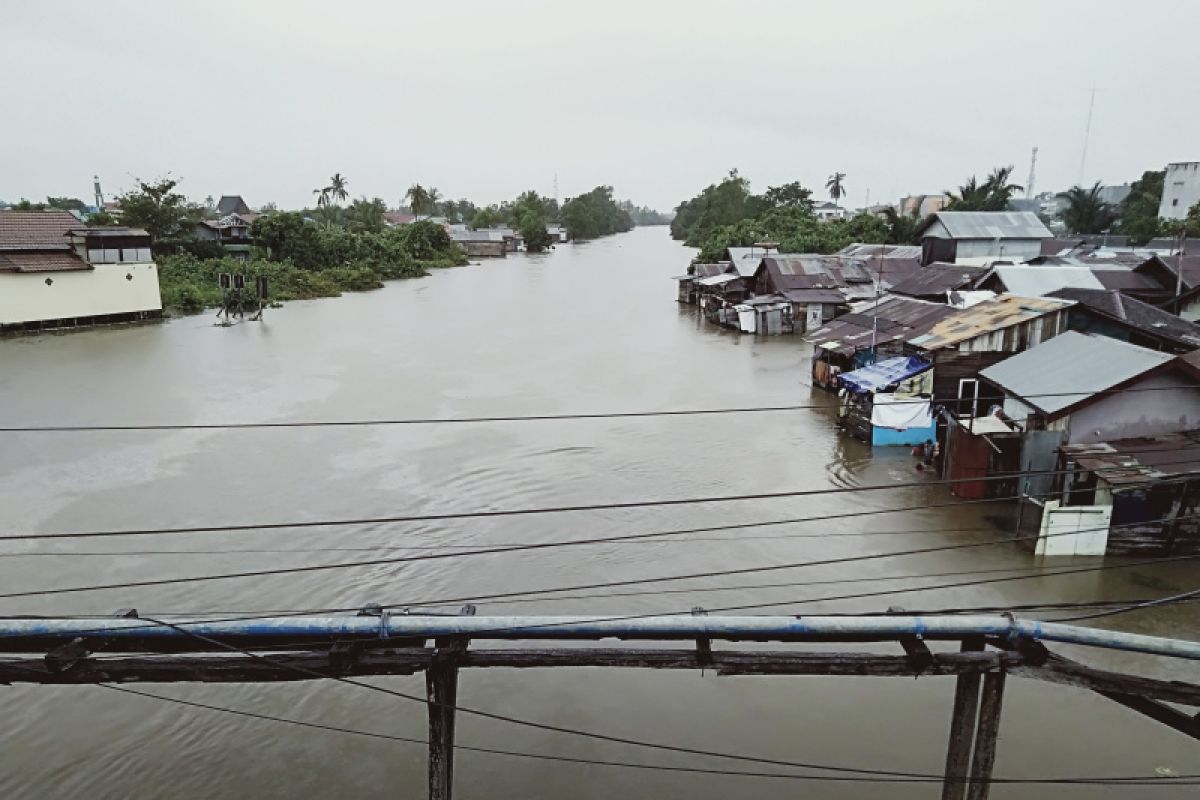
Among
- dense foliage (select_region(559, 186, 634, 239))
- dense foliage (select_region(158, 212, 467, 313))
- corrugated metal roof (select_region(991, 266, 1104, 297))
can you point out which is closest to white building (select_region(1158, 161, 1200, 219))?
corrugated metal roof (select_region(991, 266, 1104, 297))

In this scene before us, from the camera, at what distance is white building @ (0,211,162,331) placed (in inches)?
1188

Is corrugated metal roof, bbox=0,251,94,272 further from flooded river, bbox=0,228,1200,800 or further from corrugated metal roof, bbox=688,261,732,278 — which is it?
corrugated metal roof, bbox=688,261,732,278

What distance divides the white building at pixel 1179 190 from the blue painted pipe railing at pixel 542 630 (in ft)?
193

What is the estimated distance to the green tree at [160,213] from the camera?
4444 centimetres

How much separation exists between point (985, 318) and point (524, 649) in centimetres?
1683

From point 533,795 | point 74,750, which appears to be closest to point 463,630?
point 533,795

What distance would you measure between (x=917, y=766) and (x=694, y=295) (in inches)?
1570

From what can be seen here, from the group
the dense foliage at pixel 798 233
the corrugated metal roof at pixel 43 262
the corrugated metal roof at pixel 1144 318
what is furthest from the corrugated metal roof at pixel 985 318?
the dense foliage at pixel 798 233

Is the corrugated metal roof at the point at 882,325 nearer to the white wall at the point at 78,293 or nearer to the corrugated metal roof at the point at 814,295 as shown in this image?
the corrugated metal roof at the point at 814,295

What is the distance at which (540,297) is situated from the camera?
49594 mm

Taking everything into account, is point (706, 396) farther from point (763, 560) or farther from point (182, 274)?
point (182, 274)

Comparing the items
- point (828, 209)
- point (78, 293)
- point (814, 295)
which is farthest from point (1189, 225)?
point (828, 209)

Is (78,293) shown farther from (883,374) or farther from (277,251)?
(883,374)

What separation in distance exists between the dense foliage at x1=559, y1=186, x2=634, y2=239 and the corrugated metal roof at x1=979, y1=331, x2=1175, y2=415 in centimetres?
11558
